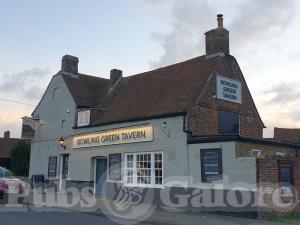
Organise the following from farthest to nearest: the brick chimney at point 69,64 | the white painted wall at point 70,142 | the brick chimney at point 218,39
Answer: the brick chimney at point 69,64
the brick chimney at point 218,39
the white painted wall at point 70,142

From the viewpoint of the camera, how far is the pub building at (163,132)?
54.4ft

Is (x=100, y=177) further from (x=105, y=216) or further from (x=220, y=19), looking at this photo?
(x=220, y=19)

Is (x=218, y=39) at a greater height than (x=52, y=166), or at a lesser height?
greater

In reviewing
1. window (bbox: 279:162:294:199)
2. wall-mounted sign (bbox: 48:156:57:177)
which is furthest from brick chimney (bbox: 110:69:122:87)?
window (bbox: 279:162:294:199)

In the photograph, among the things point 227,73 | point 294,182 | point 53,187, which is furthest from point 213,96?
point 53,187

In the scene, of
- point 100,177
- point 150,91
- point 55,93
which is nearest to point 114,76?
point 55,93

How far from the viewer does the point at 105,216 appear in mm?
15172

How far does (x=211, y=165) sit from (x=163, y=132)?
Answer: 3.18 metres

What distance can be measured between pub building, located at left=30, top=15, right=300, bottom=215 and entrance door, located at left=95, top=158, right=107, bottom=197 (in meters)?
0.05

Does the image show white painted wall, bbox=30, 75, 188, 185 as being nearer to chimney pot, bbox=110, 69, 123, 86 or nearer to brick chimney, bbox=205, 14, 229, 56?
chimney pot, bbox=110, 69, 123, 86

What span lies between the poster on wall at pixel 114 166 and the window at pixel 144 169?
0.51 meters

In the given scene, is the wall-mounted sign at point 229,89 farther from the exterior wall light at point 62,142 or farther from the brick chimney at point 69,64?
the brick chimney at point 69,64

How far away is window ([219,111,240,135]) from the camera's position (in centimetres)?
2022

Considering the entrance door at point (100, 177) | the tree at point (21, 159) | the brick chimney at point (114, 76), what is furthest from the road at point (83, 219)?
the tree at point (21, 159)
